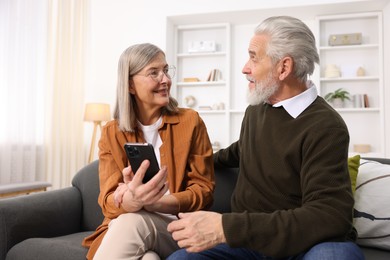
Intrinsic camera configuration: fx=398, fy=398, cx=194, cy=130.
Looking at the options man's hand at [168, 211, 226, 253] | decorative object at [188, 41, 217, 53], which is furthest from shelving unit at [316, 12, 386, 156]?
man's hand at [168, 211, 226, 253]

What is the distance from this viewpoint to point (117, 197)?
1359 mm

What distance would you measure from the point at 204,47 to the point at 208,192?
168 inches

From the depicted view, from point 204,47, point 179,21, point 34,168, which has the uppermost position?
point 179,21

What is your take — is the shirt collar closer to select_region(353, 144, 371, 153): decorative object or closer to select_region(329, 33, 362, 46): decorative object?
select_region(353, 144, 371, 153): decorative object

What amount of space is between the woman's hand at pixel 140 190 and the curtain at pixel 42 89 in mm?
3083

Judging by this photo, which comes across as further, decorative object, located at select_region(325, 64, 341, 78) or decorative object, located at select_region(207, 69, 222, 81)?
decorative object, located at select_region(207, 69, 222, 81)

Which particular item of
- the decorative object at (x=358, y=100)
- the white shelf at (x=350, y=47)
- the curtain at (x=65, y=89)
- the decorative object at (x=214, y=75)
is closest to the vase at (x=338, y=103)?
the decorative object at (x=358, y=100)

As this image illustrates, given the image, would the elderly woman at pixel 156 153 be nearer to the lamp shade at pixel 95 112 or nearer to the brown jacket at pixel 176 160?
the brown jacket at pixel 176 160

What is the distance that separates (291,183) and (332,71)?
425cm

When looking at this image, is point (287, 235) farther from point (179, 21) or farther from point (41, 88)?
point (179, 21)

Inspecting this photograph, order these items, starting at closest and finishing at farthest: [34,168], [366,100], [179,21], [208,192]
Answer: [208,192] → [34,168] → [366,100] → [179,21]

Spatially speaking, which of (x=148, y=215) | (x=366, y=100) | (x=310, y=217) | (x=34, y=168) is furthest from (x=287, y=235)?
(x=366, y=100)

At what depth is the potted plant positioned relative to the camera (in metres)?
5.14

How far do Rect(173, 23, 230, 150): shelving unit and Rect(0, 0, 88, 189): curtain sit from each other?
1396mm
